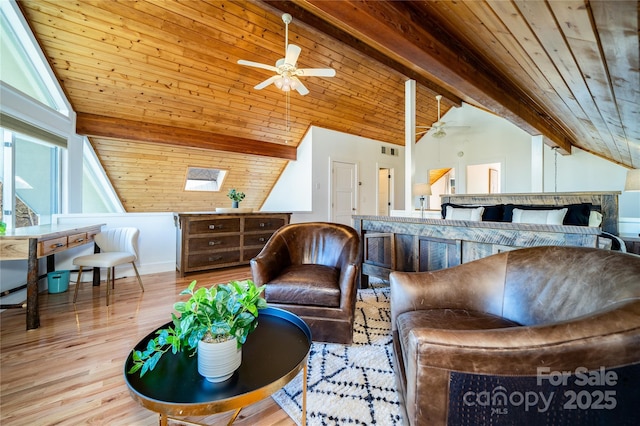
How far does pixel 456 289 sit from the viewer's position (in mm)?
1441

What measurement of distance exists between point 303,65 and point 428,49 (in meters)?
2.57

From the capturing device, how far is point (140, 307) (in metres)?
2.65

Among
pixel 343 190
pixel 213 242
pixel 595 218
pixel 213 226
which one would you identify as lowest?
pixel 213 242

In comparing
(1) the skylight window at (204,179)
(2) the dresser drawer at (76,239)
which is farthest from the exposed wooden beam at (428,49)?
(1) the skylight window at (204,179)

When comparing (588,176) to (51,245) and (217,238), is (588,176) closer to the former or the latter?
(217,238)

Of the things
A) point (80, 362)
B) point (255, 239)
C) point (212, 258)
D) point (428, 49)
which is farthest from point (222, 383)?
point (255, 239)

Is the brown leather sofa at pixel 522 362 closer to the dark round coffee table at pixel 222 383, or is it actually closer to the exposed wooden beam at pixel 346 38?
the dark round coffee table at pixel 222 383

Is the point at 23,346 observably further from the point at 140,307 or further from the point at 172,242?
the point at 172,242

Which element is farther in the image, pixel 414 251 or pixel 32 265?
pixel 414 251

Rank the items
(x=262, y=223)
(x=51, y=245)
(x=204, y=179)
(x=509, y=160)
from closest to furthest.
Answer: (x=51, y=245), (x=262, y=223), (x=204, y=179), (x=509, y=160)

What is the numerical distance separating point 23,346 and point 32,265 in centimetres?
63

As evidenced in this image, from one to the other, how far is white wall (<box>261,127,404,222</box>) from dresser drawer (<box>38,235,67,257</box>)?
3.45 metres

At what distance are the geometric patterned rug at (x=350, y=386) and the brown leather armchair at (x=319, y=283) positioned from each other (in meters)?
0.14

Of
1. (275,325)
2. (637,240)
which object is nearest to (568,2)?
(275,325)
